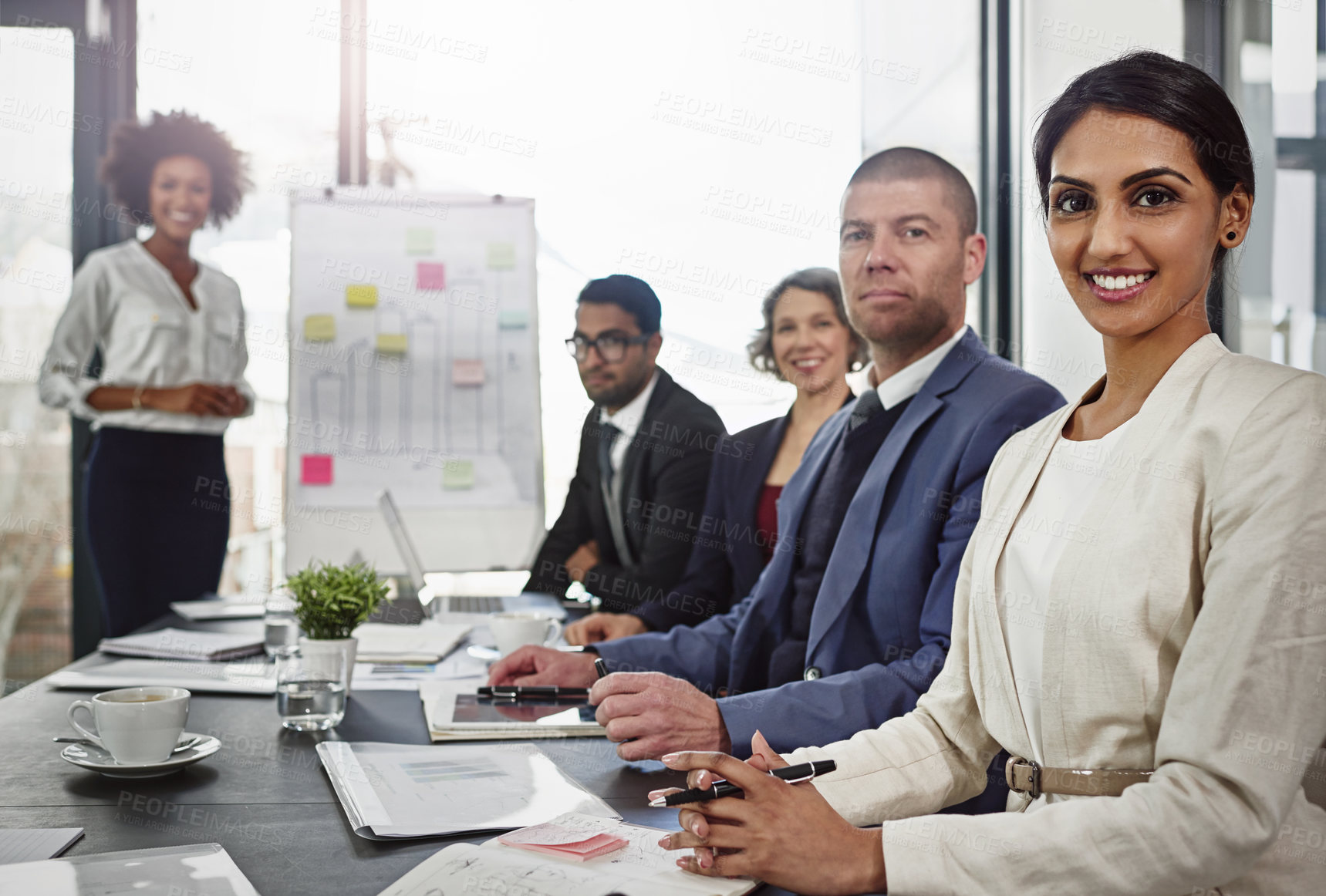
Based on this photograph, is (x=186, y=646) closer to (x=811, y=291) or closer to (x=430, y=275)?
(x=811, y=291)

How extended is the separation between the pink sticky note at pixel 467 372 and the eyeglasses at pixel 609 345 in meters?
0.60

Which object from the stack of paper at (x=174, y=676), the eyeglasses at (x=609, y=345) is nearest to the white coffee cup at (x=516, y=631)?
the stack of paper at (x=174, y=676)

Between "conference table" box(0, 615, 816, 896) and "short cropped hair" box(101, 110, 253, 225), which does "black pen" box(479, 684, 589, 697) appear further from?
"short cropped hair" box(101, 110, 253, 225)

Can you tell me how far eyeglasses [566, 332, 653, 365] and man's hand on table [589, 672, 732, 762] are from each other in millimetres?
1816

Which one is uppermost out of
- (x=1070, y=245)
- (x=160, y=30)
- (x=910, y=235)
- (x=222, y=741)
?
(x=160, y=30)

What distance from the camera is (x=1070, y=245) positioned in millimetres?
997

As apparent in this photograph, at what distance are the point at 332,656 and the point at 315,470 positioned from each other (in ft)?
7.08

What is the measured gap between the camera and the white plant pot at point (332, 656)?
132 cm

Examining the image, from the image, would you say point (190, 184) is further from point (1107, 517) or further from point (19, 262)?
point (1107, 517)

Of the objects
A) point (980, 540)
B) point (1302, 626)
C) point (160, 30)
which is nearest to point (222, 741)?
point (980, 540)

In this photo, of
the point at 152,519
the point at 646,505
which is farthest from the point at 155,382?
the point at 646,505

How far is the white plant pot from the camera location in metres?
1.32

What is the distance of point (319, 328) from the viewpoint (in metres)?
3.44

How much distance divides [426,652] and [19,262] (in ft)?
8.56
